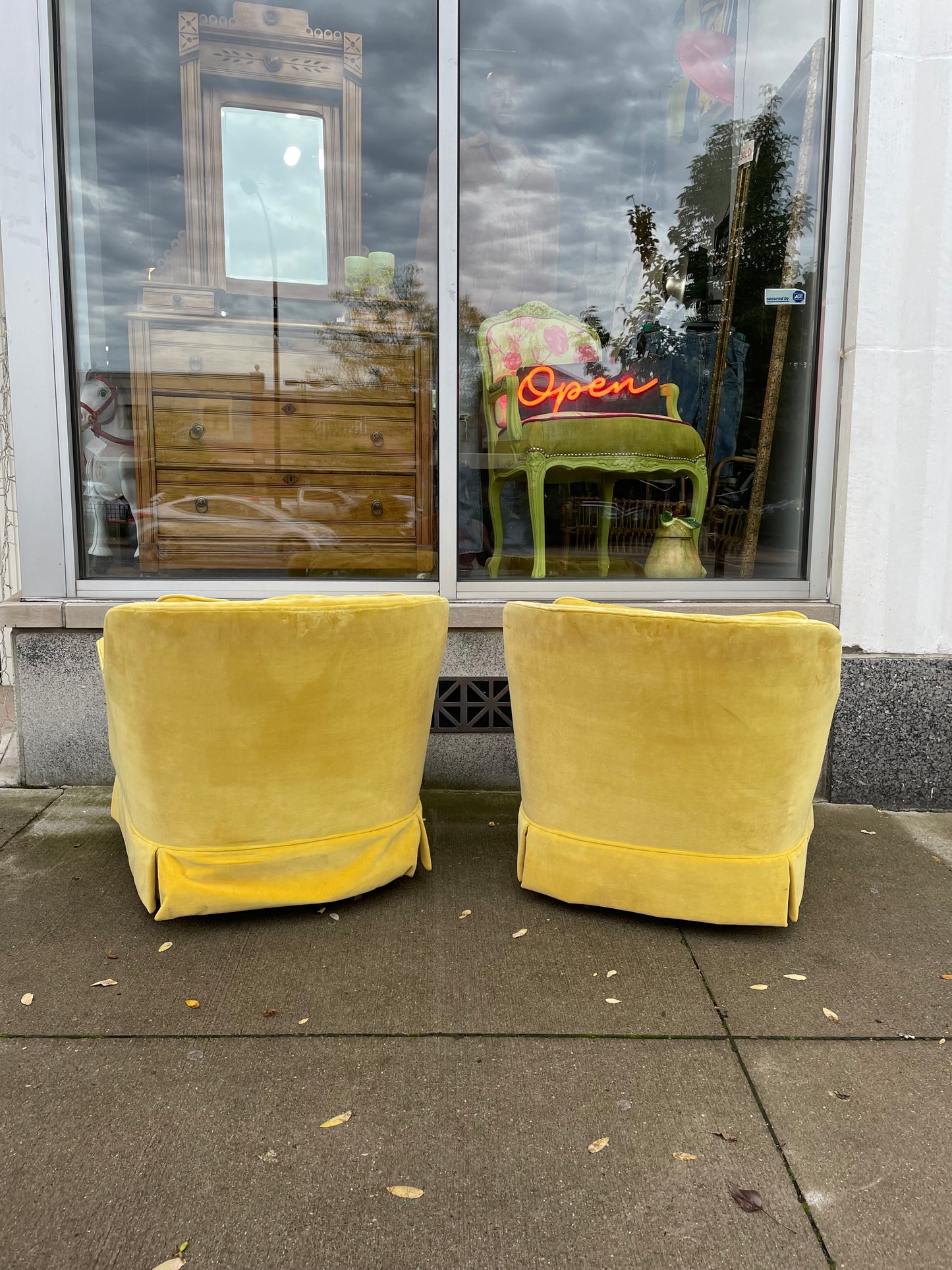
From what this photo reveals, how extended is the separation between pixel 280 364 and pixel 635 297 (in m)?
1.81

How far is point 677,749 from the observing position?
2256 mm

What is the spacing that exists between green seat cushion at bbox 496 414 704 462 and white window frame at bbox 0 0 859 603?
45 cm

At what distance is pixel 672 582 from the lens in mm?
3830

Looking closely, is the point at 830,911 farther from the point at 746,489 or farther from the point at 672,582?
the point at 746,489

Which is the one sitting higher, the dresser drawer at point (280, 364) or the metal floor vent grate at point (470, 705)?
the dresser drawer at point (280, 364)

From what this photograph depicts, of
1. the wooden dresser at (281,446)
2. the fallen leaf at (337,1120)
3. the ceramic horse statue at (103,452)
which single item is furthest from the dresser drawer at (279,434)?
the fallen leaf at (337,1120)

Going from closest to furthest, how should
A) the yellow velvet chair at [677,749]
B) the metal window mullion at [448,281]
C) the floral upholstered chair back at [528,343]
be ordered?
the yellow velvet chair at [677,749] → the metal window mullion at [448,281] → the floral upholstered chair back at [528,343]

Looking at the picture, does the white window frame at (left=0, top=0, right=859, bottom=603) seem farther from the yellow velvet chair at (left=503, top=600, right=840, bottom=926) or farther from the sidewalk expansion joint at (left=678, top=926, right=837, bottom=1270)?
the sidewalk expansion joint at (left=678, top=926, right=837, bottom=1270)

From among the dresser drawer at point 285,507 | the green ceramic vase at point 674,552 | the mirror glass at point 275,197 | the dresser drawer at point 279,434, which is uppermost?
the mirror glass at point 275,197

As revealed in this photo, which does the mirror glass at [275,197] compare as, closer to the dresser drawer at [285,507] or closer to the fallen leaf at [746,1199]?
the dresser drawer at [285,507]

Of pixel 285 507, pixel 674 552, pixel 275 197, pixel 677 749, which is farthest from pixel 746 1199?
pixel 275 197

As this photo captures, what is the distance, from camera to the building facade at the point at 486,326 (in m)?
3.38

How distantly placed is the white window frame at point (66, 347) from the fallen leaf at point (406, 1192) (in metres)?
2.56

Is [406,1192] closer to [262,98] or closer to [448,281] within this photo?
[448,281]
